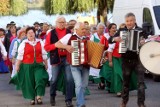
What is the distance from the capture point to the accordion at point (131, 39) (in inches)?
402

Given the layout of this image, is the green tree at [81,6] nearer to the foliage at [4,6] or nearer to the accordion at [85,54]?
the foliage at [4,6]

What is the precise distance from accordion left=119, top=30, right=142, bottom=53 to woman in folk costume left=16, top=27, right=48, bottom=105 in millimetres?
2298

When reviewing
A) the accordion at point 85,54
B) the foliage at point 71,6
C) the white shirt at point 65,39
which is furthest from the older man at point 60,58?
the foliage at point 71,6

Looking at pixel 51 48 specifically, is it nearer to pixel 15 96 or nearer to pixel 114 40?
pixel 114 40

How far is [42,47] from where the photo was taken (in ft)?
39.4

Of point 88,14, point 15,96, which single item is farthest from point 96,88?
point 88,14

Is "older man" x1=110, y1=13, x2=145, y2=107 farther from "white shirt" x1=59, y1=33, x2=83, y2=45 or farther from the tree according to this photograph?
the tree

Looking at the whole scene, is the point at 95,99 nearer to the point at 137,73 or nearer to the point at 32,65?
the point at 32,65

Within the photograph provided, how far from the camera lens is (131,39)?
10.2m

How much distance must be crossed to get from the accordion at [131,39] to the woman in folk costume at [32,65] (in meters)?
2.30

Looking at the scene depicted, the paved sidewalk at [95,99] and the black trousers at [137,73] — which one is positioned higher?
the black trousers at [137,73]

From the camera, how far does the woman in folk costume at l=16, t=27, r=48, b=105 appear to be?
11953mm

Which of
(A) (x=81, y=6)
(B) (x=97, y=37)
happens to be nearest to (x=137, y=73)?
(B) (x=97, y=37)

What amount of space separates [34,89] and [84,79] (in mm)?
1904
